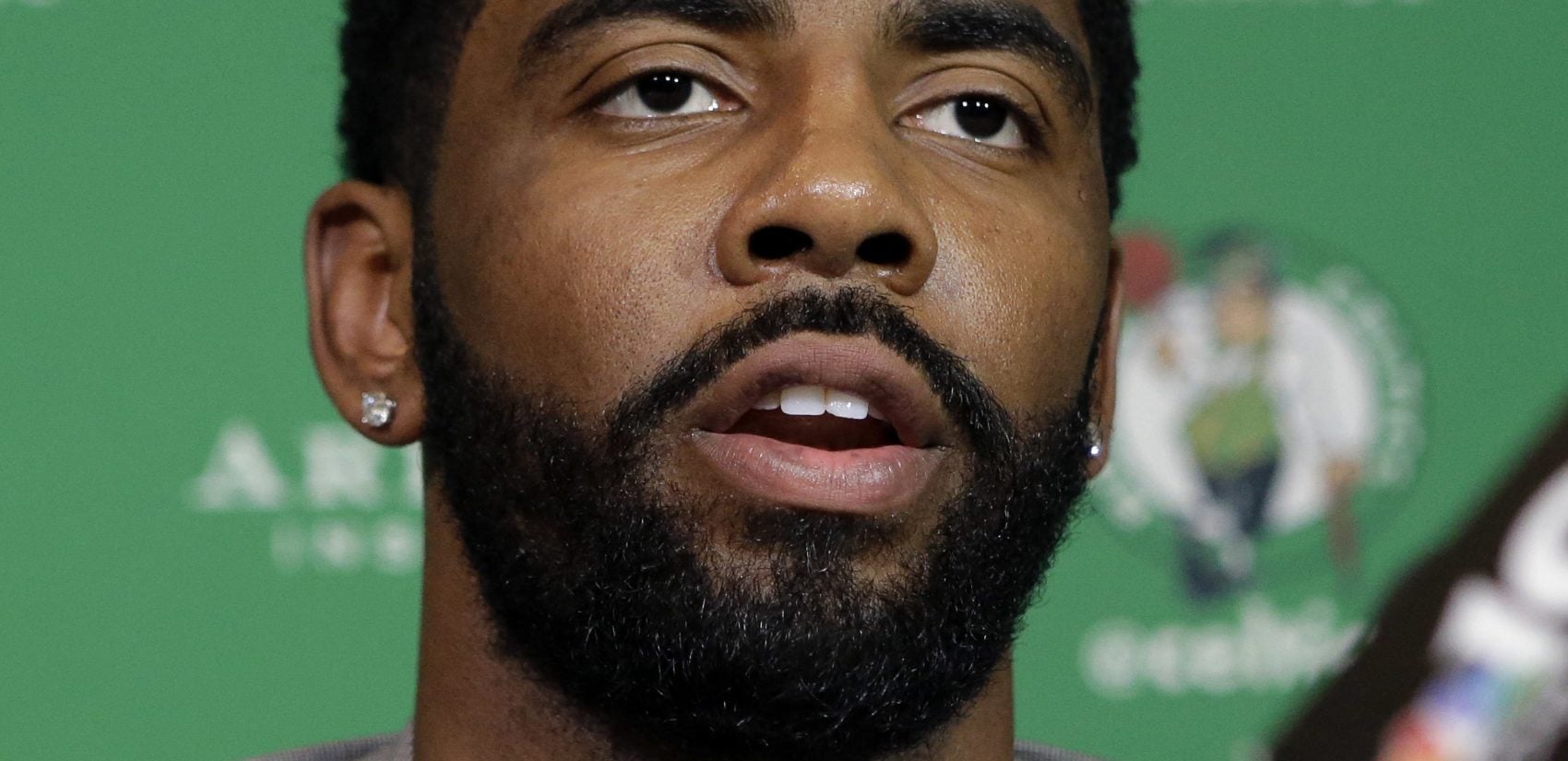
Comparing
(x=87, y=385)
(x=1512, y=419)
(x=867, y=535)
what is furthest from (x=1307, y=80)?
(x=87, y=385)

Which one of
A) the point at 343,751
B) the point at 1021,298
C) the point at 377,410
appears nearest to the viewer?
the point at 1021,298

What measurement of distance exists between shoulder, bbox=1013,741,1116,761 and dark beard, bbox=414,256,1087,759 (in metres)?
0.41

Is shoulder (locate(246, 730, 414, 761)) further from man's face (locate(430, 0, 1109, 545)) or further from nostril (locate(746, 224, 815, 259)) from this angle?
nostril (locate(746, 224, 815, 259))

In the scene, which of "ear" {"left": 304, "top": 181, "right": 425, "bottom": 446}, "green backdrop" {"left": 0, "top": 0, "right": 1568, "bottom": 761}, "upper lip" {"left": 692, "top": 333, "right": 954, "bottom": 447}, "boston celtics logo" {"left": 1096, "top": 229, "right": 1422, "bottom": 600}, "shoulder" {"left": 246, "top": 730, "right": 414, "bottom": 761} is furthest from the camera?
"boston celtics logo" {"left": 1096, "top": 229, "right": 1422, "bottom": 600}

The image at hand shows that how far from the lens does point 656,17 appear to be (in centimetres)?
145

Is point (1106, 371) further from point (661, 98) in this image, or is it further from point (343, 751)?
point (343, 751)

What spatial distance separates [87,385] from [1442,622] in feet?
5.33

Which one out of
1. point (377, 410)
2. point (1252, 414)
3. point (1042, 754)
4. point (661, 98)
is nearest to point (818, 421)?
point (661, 98)

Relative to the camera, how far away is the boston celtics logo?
233cm

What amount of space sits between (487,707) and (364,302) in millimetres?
375

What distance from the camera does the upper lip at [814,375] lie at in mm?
1281

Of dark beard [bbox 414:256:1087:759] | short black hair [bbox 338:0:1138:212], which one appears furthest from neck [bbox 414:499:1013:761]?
short black hair [bbox 338:0:1138:212]

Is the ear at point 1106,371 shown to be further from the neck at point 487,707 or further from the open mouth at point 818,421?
the open mouth at point 818,421

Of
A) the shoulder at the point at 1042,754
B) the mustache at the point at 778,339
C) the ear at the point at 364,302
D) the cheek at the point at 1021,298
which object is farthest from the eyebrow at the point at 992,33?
the shoulder at the point at 1042,754
